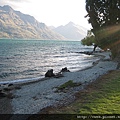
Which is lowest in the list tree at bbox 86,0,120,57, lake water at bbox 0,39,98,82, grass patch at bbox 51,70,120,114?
lake water at bbox 0,39,98,82

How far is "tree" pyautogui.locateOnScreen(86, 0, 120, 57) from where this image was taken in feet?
107

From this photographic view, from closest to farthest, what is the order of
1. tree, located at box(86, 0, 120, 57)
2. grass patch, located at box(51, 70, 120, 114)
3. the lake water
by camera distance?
grass patch, located at box(51, 70, 120, 114) → tree, located at box(86, 0, 120, 57) → the lake water

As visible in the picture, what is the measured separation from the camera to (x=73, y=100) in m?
15.9

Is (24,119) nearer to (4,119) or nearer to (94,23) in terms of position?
(4,119)

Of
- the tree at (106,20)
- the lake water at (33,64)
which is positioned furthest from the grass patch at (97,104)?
the lake water at (33,64)

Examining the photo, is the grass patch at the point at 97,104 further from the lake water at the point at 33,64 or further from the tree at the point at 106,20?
the lake water at the point at 33,64

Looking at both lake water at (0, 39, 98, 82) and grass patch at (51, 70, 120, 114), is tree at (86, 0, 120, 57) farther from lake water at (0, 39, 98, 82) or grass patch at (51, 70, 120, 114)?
grass patch at (51, 70, 120, 114)

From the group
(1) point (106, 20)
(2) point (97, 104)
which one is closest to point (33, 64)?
(1) point (106, 20)

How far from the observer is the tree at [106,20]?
3247 centimetres

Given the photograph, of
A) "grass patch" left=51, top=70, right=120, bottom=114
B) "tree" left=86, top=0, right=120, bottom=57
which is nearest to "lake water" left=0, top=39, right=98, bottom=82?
"tree" left=86, top=0, right=120, bottom=57

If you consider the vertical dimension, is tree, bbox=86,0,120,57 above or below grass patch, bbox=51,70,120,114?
above

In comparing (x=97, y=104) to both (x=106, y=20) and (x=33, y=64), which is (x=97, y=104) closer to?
(x=106, y=20)

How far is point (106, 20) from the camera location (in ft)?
113

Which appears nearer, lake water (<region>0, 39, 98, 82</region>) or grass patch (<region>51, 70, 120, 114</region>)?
grass patch (<region>51, 70, 120, 114</region>)
